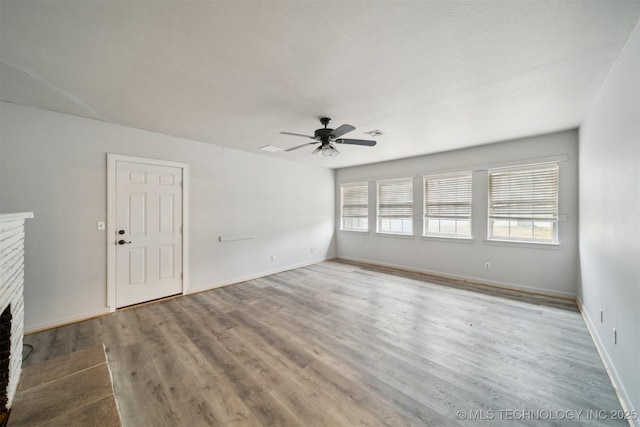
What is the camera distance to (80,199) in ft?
9.91

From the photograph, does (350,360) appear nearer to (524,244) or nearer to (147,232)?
(147,232)

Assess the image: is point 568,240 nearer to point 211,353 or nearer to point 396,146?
point 396,146

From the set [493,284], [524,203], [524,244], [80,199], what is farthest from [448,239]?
[80,199]

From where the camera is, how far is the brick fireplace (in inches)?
58.8

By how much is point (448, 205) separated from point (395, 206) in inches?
45.5

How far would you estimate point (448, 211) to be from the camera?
15.8 ft

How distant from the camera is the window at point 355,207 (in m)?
6.26

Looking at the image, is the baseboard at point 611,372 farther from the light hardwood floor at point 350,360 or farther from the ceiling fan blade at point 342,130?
the ceiling fan blade at point 342,130

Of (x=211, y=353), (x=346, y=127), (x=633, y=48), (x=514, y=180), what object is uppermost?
(x=633, y=48)

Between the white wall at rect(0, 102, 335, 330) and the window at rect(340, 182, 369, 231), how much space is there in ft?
9.70

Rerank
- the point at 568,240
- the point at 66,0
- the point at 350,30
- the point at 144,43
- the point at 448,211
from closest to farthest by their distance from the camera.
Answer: the point at 66,0
the point at 350,30
the point at 144,43
the point at 568,240
the point at 448,211

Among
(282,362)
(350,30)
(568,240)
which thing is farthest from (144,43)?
(568,240)

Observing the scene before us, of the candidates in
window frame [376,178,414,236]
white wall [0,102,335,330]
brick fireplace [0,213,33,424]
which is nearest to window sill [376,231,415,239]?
window frame [376,178,414,236]

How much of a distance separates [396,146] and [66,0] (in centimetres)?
413
